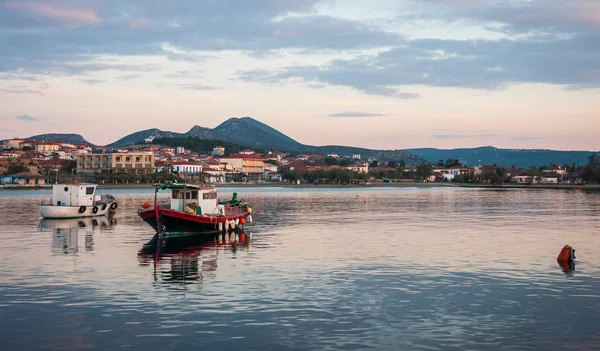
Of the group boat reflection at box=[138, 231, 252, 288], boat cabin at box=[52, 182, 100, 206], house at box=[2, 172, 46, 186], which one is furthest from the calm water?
house at box=[2, 172, 46, 186]

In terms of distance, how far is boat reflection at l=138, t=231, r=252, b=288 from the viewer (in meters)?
26.8

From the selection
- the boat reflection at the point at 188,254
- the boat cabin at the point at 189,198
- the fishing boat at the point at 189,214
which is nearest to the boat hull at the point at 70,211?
the fishing boat at the point at 189,214

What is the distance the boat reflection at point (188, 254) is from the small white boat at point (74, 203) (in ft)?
58.3

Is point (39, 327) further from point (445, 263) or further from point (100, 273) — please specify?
point (445, 263)

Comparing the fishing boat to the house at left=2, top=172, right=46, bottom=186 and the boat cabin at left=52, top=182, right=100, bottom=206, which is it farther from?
the house at left=2, top=172, right=46, bottom=186

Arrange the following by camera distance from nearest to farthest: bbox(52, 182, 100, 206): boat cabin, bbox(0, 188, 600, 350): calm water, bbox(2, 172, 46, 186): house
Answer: bbox(0, 188, 600, 350): calm water, bbox(52, 182, 100, 206): boat cabin, bbox(2, 172, 46, 186): house

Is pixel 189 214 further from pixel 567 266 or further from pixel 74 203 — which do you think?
pixel 567 266

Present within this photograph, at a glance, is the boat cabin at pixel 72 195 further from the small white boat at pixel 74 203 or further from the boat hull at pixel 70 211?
→ the boat hull at pixel 70 211

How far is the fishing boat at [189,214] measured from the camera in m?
42.0

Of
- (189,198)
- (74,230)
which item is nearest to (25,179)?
(74,230)

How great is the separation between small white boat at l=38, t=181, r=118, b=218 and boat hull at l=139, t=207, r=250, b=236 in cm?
1793

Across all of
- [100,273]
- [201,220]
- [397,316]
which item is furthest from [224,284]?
[201,220]

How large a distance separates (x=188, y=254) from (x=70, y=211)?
27.8 meters

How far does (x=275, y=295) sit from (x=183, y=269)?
7415mm
